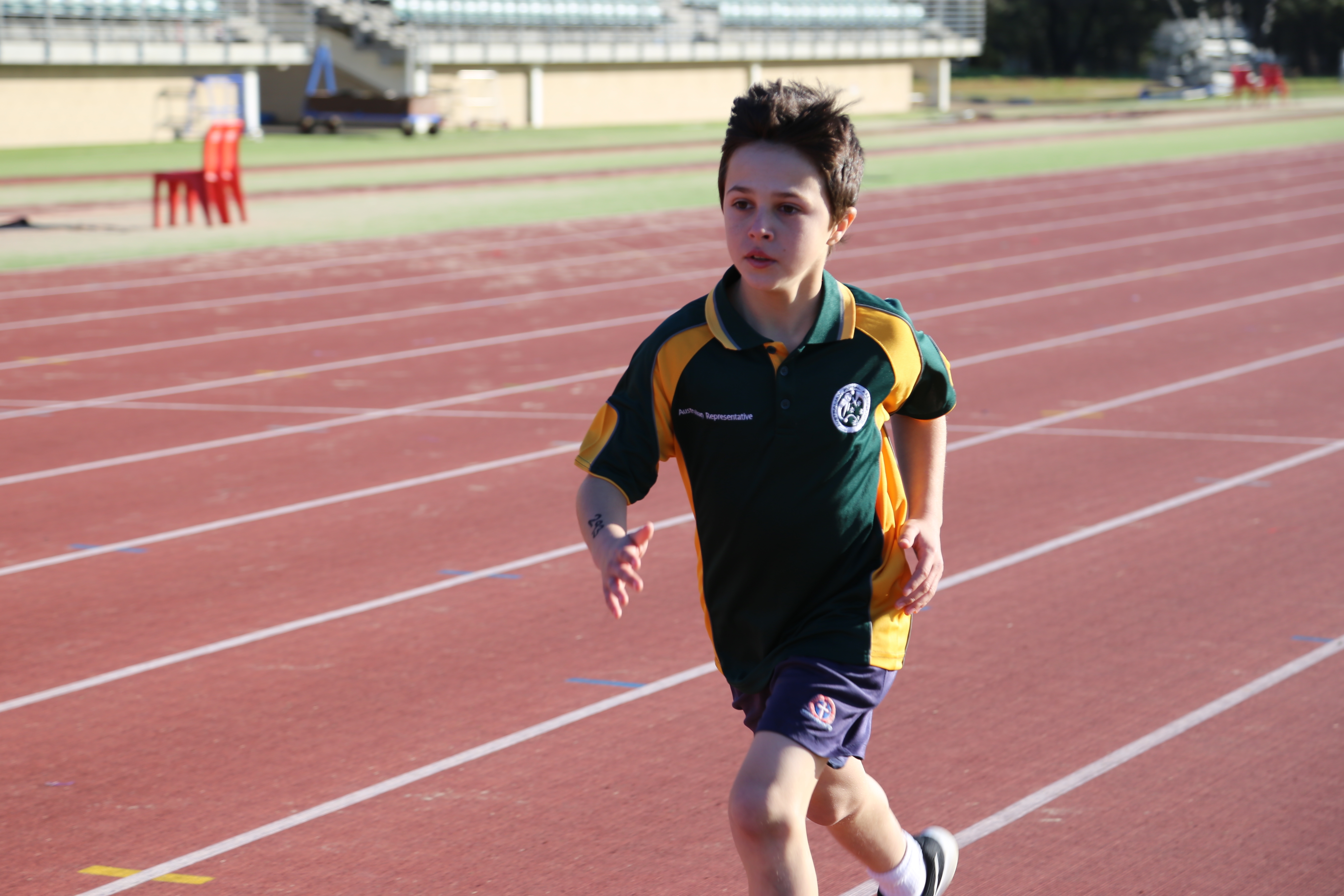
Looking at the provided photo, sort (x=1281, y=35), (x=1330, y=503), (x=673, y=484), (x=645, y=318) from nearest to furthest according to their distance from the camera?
(x=1330, y=503) < (x=673, y=484) < (x=645, y=318) < (x=1281, y=35)

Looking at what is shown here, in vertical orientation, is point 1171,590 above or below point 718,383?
below

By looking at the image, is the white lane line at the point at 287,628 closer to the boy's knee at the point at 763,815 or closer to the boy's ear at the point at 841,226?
the boy's ear at the point at 841,226

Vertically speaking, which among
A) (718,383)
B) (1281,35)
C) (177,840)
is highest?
(1281,35)

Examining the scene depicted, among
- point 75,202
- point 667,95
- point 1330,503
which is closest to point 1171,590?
point 1330,503

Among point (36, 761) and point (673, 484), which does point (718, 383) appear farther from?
point (673, 484)

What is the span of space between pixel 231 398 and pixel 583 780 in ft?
23.6

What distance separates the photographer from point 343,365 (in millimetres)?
12797

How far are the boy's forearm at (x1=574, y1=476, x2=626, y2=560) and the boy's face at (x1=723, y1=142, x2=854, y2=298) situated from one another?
1.52 feet

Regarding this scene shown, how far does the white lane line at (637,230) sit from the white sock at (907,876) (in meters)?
14.2

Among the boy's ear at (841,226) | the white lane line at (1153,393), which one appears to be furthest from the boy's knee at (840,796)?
the white lane line at (1153,393)

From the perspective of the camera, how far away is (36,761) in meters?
5.05

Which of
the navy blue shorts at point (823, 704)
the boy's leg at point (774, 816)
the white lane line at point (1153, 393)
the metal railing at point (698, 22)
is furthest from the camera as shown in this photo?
the metal railing at point (698, 22)

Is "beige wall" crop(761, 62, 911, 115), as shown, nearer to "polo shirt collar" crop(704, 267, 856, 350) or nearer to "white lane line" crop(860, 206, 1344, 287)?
"white lane line" crop(860, 206, 1344, 287)

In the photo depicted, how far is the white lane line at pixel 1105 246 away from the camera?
18531mm
